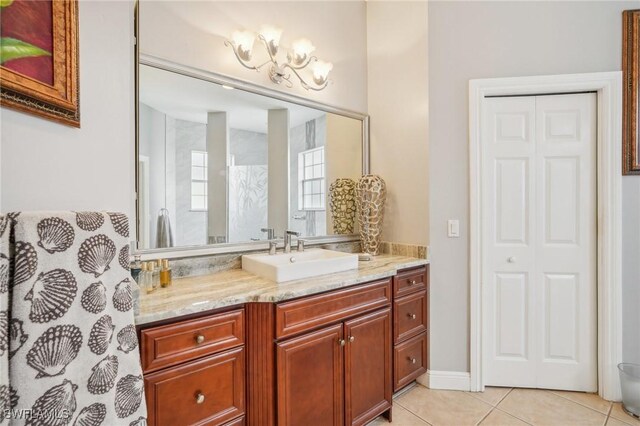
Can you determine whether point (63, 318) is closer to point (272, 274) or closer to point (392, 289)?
point (272, 274)

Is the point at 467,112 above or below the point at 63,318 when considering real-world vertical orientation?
above

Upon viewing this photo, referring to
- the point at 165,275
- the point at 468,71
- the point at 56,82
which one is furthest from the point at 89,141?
the point at 468,71

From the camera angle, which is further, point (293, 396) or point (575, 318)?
point (575, 318)

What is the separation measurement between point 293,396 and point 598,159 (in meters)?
2.38

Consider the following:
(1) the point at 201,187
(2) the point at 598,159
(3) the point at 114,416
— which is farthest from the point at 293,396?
(2) the point at 598,159

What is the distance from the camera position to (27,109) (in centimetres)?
83

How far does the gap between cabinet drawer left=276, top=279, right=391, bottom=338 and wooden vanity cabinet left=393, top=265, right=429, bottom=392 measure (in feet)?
0.62

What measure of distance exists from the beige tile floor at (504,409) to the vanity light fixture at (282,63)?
88.9 inches

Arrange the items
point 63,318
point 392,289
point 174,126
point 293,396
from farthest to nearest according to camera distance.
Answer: point 392,289 → point 174,126 → point 293,396 → point 63,318

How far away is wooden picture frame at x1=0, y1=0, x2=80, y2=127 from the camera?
789 mm

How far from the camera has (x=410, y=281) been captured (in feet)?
6.76

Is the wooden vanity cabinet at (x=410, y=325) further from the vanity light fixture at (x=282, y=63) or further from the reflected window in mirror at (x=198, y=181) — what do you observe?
the vanity light fixture at (x=282, y=63)

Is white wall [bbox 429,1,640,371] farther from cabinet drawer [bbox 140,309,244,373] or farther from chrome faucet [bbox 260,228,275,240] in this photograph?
cabinet drawer [bbox 140,309,244,373]

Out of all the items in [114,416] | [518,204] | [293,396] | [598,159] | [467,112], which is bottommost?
[293,396]
